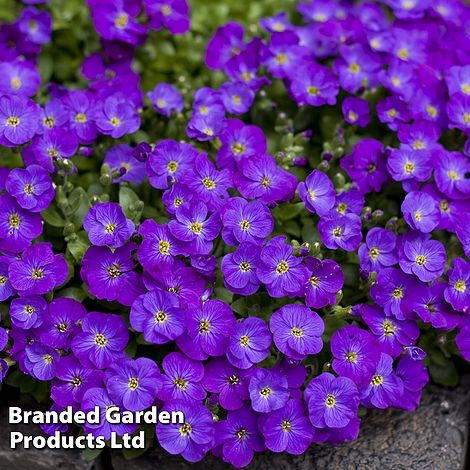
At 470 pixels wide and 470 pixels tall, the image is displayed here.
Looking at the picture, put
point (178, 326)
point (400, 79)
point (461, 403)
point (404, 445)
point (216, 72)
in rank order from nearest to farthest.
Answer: point (178, 326) → point (404, 445) → point (461, 403) → point (400, 79) → point (216, 72)

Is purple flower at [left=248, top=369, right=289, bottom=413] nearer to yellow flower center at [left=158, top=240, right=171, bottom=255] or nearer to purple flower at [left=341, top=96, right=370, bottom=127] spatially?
yellow flower center at [left=158, top=240, right=171, bottom=255]

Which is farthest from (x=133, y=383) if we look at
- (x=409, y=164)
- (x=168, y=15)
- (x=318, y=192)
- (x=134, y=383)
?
(x=168, y=15)

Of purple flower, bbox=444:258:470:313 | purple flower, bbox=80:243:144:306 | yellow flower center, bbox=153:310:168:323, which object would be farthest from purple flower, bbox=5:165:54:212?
purple flower, bbox=444:258:470:313

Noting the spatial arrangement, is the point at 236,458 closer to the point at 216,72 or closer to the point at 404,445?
the point at 404,445

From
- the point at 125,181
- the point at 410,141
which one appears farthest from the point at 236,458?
the point at 410,141

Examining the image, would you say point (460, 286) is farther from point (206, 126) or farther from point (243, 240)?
point (206, 126)

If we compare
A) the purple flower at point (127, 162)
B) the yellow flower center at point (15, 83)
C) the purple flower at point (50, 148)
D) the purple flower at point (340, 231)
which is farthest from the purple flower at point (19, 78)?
the purple flower at point (340, 231)

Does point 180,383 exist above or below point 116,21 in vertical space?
A: below
